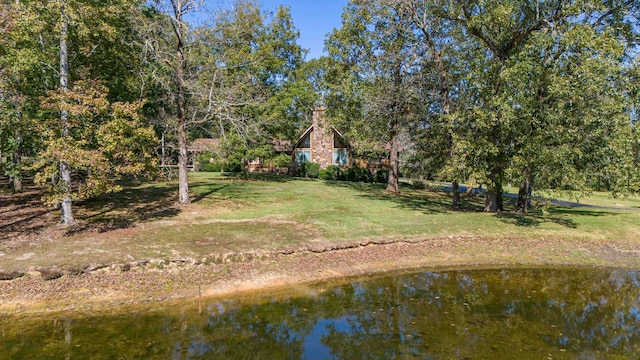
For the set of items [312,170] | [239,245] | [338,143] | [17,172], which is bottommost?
[239,245]

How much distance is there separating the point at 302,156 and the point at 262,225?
27.3m

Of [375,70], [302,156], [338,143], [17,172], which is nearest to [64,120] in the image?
[17,172]

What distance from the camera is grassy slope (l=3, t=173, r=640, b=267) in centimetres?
1158

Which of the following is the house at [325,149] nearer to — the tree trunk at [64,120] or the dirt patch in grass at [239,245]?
the dirt patch in grass at [239,245]

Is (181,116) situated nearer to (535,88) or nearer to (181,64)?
(181,64)

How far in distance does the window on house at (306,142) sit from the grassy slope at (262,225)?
20.1 metres

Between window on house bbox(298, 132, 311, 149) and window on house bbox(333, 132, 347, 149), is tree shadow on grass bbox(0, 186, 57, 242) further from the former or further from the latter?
window on house bbox(333, 132, 347, 149)

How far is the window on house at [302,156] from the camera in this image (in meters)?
41.8

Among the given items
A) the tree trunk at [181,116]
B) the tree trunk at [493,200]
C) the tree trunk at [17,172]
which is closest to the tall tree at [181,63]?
the tree trunk at [181,116]

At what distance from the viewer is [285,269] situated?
11.3 metres

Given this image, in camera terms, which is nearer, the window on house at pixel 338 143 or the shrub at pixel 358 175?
the shrub at pixel 358 175

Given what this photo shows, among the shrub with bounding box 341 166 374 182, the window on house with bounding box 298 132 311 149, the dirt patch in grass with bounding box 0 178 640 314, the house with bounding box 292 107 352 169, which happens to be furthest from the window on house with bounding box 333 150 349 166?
the dirt patch in grass with bounding box 0 178 640 314

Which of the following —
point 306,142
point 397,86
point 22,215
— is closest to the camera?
point 22,215

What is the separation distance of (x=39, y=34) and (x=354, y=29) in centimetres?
1462
